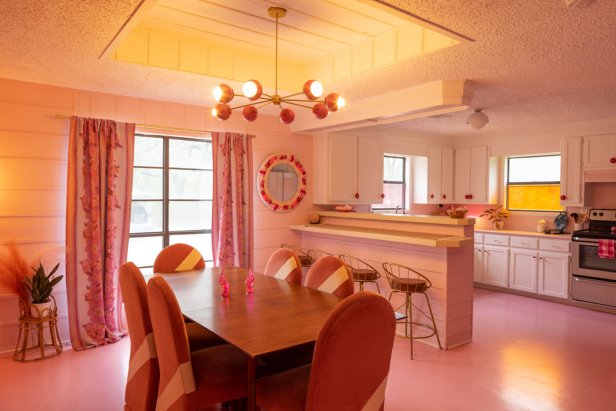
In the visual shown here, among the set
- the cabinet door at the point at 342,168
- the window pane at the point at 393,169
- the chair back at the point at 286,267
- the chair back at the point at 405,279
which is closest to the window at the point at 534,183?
the window pane at the point at 393,169

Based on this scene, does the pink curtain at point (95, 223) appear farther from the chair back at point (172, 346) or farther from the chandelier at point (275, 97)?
the chair back at point (172, 346)

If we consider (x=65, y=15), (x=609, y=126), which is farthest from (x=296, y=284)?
(x=609, y=126)

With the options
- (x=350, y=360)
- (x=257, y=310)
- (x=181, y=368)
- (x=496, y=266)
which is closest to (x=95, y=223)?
(x=257, y=310)

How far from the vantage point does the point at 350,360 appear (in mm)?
1747

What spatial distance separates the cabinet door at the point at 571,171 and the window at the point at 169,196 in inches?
175

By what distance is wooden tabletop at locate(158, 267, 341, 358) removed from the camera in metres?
1.92

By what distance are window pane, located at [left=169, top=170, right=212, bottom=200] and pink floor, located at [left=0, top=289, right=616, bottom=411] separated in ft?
5.09

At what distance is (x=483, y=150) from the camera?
6395 mm

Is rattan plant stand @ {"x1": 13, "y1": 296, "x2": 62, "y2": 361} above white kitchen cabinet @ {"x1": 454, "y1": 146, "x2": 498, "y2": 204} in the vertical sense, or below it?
below

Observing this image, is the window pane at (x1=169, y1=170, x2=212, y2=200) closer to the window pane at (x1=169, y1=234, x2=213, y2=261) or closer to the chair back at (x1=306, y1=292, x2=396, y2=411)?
the window pane at (x1=169, y1=234, x2=213, y2=261)

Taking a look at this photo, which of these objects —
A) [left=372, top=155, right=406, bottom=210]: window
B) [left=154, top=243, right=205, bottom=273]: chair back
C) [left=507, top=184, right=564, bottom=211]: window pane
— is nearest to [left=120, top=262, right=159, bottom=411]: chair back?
[left=154, top=243, right=205, bottom=273]: chair back

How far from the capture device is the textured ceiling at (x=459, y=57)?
214 centimetres

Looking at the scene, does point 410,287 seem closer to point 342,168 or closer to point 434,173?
point 342,168

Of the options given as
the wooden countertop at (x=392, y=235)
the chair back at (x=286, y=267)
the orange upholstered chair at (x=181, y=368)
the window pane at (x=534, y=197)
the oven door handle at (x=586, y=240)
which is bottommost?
the orange upholstered chair at (x=181, y=368)
